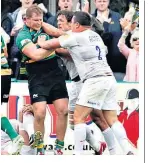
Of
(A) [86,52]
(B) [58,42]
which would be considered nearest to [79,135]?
(A) [86,52]

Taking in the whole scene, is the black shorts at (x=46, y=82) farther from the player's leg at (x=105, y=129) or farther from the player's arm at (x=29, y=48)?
the player's leg at (x=105, y=129)

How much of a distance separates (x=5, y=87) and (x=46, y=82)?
1.31ft

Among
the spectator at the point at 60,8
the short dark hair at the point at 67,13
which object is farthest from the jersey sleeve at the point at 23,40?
the short dark hair at the point at 67,13

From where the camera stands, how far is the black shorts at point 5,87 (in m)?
21.2

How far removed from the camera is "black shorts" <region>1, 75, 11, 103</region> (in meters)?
21.2

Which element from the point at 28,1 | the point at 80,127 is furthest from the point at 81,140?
the point at 28,1

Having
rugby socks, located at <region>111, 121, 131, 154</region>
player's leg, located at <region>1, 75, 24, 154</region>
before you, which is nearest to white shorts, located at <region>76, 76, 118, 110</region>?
rugby socks, located at <region>111, 121, 131, 154</region>

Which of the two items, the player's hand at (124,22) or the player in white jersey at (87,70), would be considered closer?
the player in white jersey at (87,70)

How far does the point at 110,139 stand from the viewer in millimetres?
21266

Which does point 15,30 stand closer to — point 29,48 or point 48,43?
point 29,48

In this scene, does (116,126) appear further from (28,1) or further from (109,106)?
(28,1)

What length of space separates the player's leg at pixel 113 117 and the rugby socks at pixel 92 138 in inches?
7.0

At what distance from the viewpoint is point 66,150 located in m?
21.3

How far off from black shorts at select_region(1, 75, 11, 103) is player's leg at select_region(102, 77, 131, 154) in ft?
3.10
